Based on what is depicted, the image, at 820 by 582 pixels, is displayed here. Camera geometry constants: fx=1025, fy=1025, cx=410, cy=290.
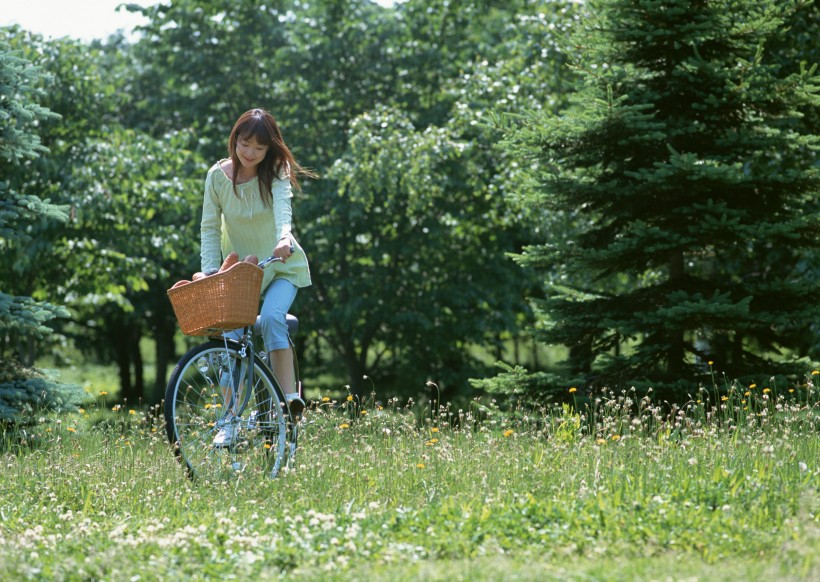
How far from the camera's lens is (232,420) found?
5.54 meters

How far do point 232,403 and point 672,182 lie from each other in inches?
157

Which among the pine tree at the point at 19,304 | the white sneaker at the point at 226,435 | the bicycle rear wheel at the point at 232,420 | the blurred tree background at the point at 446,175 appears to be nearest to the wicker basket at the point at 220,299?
the bicycle rear wheel at the point at 232,420

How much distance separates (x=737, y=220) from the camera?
25.1 ft

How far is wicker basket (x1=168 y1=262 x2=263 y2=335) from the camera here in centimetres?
515

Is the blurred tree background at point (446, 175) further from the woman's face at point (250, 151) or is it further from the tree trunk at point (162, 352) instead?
the woman's face at point (250, 151)

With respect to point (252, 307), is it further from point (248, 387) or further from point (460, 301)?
point (460, 301)

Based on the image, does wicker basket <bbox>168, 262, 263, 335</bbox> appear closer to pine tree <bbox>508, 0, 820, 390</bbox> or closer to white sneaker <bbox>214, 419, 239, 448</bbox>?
white sneaker <bbox>214, 419, 239, 448</bbox>

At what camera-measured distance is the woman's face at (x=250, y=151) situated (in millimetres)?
5758

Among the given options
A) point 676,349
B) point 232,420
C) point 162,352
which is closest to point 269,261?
point 232,420

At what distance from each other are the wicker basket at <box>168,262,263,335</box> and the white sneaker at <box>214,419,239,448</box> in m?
0.60

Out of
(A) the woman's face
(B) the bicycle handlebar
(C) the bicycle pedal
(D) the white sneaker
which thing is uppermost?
(A) the woman's face

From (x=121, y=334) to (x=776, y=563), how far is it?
22346mm

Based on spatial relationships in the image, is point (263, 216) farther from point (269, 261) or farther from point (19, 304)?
point (19, 304)

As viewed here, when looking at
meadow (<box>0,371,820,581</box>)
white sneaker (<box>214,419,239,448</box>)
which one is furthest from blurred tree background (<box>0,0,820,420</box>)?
white sneaker (<box>214,419,239,448</box>)
